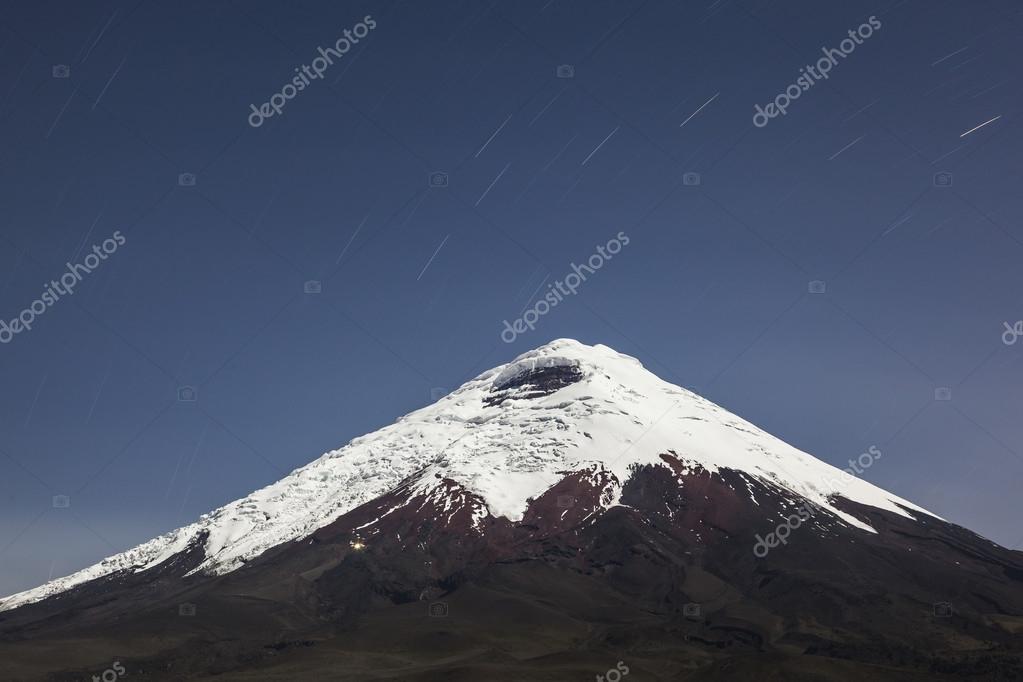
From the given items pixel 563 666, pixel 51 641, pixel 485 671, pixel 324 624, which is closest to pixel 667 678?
pixel 563 666

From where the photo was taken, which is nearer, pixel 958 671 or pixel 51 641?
pixel 958 671

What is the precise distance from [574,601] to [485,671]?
49.9 m

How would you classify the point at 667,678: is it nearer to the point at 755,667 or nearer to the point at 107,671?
the point at 755,667

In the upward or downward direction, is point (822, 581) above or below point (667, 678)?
above

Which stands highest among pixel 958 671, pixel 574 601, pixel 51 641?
pixel 51 641

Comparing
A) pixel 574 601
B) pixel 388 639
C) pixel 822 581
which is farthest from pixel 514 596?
pixel 822 581

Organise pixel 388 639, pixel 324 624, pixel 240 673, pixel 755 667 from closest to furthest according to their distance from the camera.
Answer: pixel 755 667 → pixel 240 673 → pixel 388 639 → pixel 324 624

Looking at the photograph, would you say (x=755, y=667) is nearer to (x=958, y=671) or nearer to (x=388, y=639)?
(x=958, y=671)

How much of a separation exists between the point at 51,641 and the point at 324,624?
156 feet

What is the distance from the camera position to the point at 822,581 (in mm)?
195125

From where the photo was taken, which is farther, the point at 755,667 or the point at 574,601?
the point at 574,601

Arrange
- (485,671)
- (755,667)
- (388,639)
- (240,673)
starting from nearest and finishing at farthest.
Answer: (755,667) → (485,671) → (240,673) → (388,639)

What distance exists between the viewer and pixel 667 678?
153125 millimetres

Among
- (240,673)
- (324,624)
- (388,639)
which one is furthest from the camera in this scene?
(324,624)
